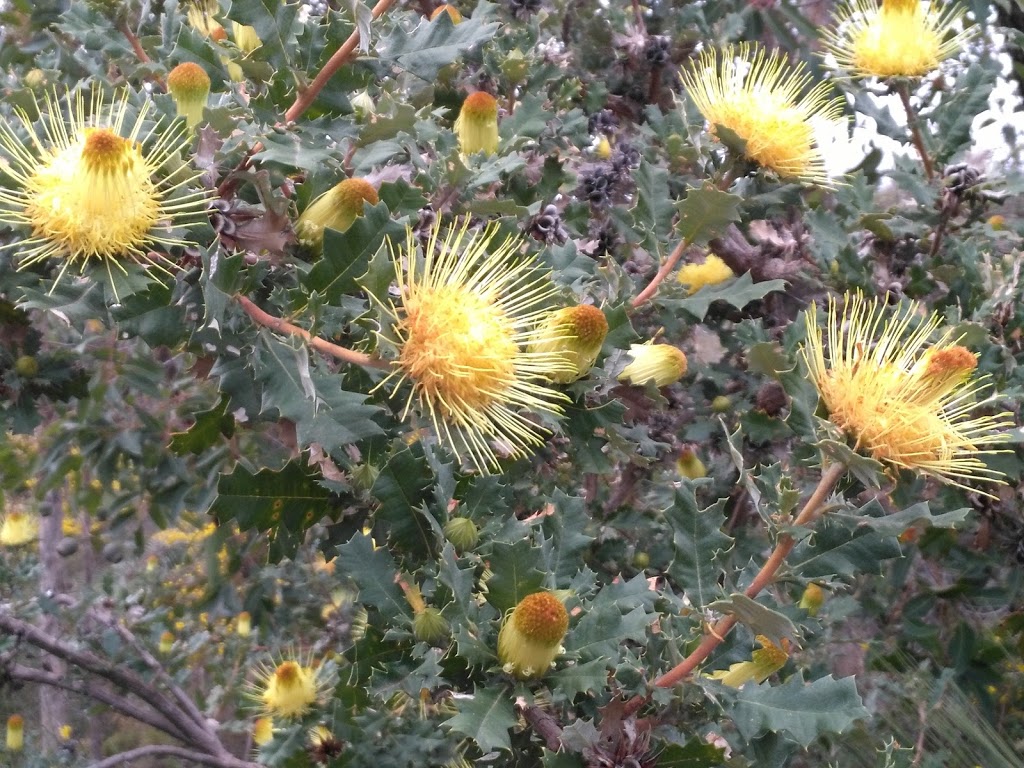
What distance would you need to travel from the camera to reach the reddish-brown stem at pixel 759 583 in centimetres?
121

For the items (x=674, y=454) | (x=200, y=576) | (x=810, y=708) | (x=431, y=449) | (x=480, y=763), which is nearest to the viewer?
(x=810, y=708)

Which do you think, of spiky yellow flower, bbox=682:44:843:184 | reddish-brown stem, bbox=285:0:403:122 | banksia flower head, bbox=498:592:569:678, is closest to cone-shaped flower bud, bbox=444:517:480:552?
banksia flower head, bbox=498:592:569:678

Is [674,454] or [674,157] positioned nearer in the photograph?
[674,157]

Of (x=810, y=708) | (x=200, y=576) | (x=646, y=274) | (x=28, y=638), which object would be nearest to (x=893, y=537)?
(x=810, y=708)

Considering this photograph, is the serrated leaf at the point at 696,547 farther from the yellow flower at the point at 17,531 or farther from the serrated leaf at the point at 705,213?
the yellow flower at the point at 17,531

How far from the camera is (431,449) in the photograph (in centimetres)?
138

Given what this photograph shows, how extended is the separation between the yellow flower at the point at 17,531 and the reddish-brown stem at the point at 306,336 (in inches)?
128

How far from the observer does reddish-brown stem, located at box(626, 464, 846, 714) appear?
1.21m

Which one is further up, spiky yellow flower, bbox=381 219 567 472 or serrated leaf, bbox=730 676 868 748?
spiky yellow flower, bbox=381 219 567 472

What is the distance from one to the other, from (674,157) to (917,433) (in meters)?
1.02

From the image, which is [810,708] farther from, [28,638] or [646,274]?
[28,638]

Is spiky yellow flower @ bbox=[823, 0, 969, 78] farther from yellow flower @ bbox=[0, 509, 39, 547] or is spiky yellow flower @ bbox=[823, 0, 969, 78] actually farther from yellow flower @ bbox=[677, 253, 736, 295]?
yellow flower @ bbox=[0, 509, 39, 547]

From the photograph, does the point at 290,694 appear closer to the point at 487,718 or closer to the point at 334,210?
the point at 487,718

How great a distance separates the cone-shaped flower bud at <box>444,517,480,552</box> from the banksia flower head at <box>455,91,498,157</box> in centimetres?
77
